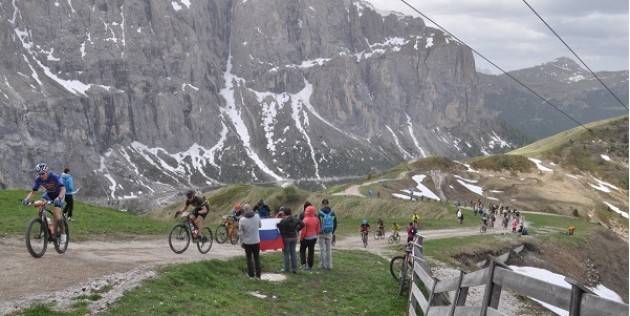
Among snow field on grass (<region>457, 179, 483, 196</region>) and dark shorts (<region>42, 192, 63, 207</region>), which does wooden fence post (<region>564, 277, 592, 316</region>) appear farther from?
snow field on grass (<region>457, 179, 483, 196</region>)

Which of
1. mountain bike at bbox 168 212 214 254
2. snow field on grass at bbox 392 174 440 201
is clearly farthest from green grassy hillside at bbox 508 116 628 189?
mountain bike at bbox 168 212 214 254

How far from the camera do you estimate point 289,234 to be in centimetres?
2272

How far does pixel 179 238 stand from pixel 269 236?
6573mm

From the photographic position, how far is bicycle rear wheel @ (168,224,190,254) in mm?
23547

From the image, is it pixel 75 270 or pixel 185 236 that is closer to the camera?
pixel 75 270

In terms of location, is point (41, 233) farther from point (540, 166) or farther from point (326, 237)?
point (540, 166)

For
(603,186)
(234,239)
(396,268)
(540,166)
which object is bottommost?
(396,268)

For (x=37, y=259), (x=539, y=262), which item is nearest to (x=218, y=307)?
(x=37, y=259)

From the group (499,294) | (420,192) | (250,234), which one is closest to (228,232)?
(250,234)

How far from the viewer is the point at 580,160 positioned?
6294 inches

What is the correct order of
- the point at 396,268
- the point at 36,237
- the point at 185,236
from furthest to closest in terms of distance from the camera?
the point at 396,268, the point at 185,236, the point at 36,237

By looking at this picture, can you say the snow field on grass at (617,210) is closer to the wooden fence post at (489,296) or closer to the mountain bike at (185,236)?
the mountain bike at (185,236)

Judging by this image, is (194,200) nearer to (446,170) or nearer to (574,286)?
(574,286)

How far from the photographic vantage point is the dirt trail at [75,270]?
45.4 ft
